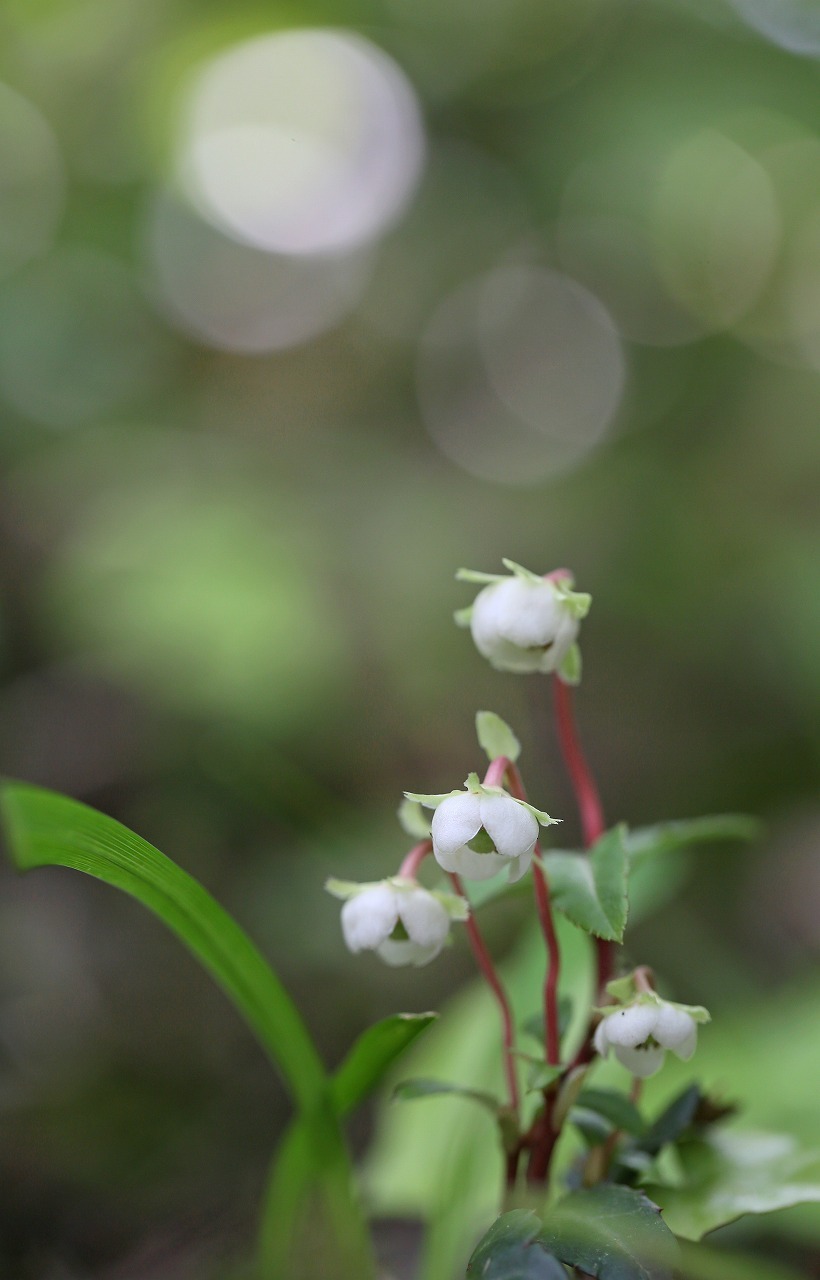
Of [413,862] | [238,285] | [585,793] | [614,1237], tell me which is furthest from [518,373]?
[614,1237]

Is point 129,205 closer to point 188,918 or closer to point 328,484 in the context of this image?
point 328,484

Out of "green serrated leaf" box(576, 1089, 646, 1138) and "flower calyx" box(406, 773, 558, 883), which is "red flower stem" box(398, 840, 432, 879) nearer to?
"flower calyx" box(406, 773, 558, 883)

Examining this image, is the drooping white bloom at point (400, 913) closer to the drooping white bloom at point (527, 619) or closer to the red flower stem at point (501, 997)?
the red flower stem at point (501, 997)

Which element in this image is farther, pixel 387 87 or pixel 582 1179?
pixel 387 87

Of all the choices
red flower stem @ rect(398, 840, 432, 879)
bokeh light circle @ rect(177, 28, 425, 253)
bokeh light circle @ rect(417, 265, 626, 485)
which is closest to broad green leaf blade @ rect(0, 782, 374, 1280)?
red flower stem @ rect(398, 840, 432, 879)

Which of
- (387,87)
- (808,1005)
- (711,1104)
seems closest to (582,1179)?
(711,1104)

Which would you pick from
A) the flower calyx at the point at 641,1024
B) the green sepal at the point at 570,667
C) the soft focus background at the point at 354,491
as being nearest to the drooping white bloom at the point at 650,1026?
the flower calyx at the point at 641,1024

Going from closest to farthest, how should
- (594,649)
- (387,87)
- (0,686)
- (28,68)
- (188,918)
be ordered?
(188,918) → (0,686) → (594,649) → (28,68) → (387,87)
